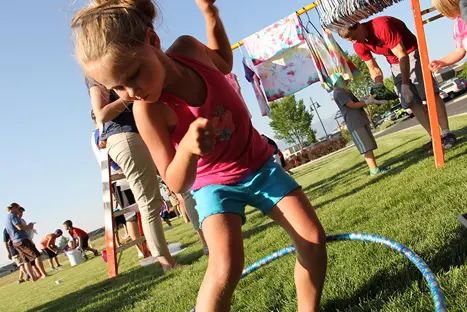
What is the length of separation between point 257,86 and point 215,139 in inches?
296

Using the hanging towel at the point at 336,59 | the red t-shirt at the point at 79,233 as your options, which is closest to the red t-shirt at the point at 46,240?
the red t-shirt at the point at 79,233

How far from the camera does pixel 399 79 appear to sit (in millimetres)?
5543

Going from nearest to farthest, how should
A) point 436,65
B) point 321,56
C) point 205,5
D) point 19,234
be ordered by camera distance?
point 205,5 < point 436,65 < point 321,56 < point 19,234

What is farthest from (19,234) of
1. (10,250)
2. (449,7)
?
(449,7)

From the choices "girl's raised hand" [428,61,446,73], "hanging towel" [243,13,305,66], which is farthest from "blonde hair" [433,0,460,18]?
"hanging towel" [243,13,305,66]

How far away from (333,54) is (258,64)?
181cm

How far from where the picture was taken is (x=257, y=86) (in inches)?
361

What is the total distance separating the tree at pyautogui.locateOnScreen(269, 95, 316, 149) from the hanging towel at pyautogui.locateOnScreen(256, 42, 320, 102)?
4201 centimetres

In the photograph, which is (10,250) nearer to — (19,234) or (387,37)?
(19,234)

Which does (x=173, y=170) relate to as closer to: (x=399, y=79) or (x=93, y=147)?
(x=93, y=147)

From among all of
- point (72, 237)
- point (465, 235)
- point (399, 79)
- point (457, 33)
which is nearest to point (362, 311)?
point (465, 235)

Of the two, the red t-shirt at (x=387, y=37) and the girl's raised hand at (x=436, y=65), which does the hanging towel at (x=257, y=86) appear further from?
the girl's raised hand at (x=436, y=65)

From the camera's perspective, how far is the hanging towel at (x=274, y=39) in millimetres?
8414

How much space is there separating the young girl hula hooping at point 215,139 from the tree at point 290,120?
49.3 m
